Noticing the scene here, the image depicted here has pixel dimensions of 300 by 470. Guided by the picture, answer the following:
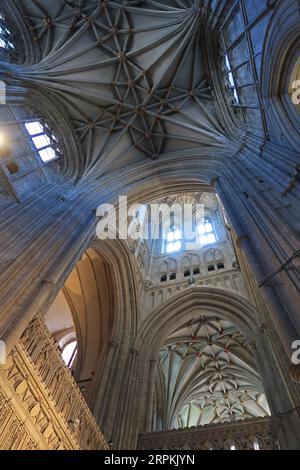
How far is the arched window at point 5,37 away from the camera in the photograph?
481 inches

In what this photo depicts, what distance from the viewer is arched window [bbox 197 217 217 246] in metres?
18.4

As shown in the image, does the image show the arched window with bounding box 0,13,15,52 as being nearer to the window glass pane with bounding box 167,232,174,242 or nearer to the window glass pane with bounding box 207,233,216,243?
the window glass pane with bounding box 167,232,174,242

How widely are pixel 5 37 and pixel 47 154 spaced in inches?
197

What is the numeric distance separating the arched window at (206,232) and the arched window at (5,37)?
1279 centimetres

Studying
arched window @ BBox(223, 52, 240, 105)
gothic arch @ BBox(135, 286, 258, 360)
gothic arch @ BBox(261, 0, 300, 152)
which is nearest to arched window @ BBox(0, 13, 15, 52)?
arched window @ BBox(223, 52, 240, 105)

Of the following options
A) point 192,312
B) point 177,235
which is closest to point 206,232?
point 177,235

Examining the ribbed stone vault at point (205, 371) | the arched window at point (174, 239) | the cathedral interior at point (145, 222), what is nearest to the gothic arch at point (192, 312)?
the cathedral interior at point (145, 222)

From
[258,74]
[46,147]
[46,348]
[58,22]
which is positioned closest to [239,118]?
[258,74]

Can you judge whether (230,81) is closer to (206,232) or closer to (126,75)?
(126,75)

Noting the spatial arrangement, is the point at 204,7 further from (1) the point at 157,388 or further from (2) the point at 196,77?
(1) the point at 157,388

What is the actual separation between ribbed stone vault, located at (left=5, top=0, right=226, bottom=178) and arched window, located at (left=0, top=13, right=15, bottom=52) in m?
1.00

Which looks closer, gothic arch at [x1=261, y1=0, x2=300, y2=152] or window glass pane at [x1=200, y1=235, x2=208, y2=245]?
gothic arch at [x1=261, y1=0, x2=300, y2=152]

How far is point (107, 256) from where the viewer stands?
1446cm

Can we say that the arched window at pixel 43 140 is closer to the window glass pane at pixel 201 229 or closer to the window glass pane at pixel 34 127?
the window glass pane at pixel 34 127
